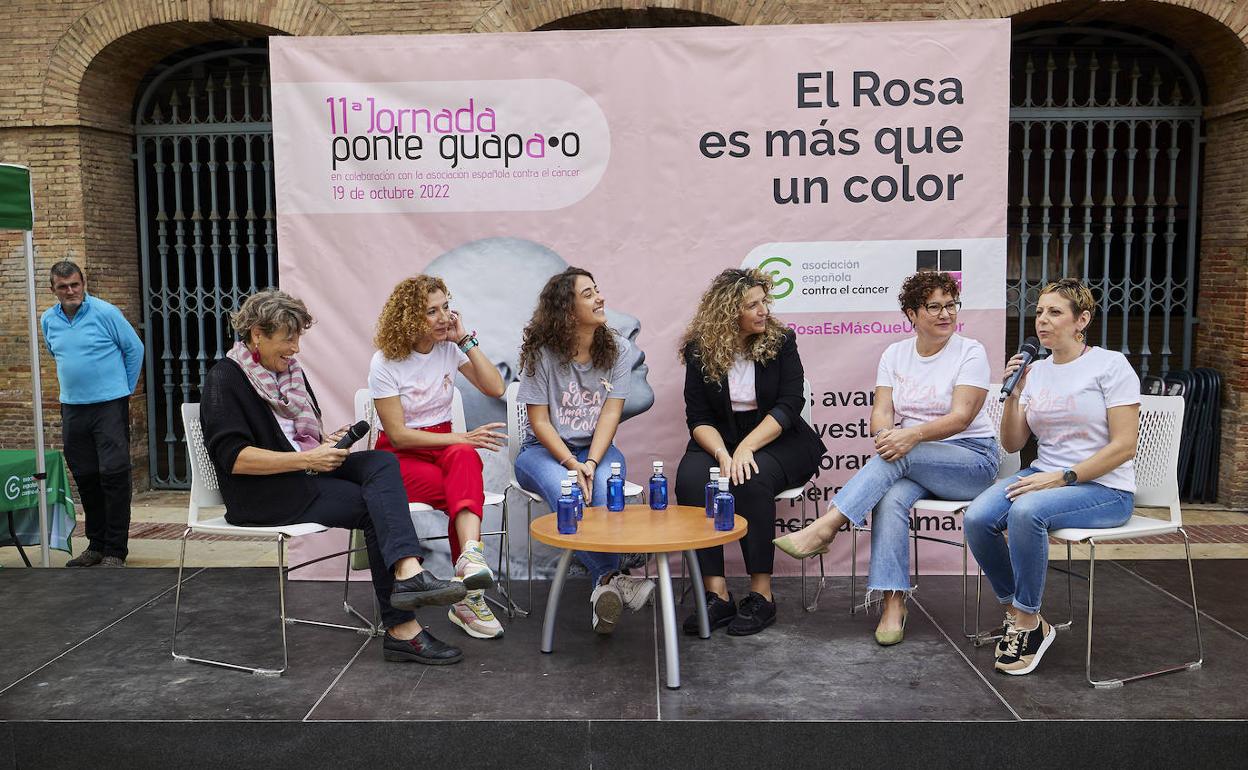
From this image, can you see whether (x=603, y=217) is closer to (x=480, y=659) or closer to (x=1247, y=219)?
(x=480, y=659)

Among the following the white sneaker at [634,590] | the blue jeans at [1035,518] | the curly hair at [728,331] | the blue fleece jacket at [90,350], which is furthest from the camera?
the blue fleece jacket at [90,350]

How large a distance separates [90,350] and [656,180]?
3001mm

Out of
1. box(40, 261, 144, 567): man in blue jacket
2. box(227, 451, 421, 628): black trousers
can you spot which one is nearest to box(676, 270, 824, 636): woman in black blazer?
box(227, 451, 421, 628): black trousers

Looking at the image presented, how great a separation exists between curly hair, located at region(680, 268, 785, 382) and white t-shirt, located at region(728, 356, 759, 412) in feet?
0.10

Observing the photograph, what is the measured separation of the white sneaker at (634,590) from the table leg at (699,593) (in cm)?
16

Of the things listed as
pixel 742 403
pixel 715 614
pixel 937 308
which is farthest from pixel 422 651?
pixel 937 308

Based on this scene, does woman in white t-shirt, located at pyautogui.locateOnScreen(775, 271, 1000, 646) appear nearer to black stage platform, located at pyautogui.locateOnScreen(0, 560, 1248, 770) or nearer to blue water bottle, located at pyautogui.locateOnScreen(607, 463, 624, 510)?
black stage platform, located at pyautogui.locateOnScreen(0, 560, 1248, 770)

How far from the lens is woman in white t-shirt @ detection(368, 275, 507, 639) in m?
4.17

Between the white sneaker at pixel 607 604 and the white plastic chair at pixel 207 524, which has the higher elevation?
the white plastic chair at pixel 207 524

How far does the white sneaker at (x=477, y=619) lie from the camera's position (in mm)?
4137

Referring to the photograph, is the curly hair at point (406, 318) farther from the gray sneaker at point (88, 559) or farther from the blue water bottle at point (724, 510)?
the gray sneaker at point (88, 559)

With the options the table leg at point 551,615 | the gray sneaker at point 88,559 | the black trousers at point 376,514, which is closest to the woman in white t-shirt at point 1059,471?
the table leg at point 551,615

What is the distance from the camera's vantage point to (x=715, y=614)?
4246 millimetres

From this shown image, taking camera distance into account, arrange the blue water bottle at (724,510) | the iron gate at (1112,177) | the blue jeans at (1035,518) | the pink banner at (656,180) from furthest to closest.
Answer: the iron gate at (1112,177)
the pink banner at (656,180)
the blue water bottle at (724,510)
the blue jeans at (1035,518)
